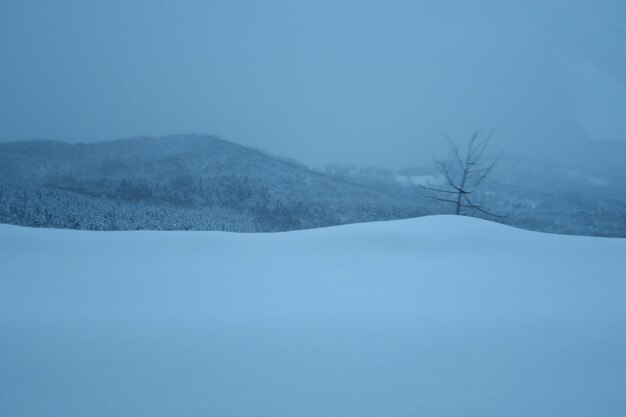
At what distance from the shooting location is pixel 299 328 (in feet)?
6.77

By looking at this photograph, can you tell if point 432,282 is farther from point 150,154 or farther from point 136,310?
point 150,154

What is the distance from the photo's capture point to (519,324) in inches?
86.3

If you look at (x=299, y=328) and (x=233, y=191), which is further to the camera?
(x=233, y=191)

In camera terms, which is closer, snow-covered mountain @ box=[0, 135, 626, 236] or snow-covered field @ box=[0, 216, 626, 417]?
snow-covered field @ box=[0, 216, 626, 417]

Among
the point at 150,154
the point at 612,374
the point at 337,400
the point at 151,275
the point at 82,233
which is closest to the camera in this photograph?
the point at 337,400

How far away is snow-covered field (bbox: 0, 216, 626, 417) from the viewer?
1532mm

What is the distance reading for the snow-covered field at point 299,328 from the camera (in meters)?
1.53

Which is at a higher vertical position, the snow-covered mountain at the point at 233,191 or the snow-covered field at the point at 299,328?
the snow-covered mountain at the point at 233,191

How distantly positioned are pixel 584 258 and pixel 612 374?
7.38 feet

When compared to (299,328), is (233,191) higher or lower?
higher

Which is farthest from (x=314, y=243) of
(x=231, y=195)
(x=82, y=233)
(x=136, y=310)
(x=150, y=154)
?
(x=150, y=154)

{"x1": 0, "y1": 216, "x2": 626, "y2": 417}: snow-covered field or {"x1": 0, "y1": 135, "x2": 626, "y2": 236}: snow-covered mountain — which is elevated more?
{"x1": 0, "y1": 135, "x2": 626, "y2": 236}: snow-covered mountain

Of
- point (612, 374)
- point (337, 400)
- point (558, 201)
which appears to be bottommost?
point (337, 400)

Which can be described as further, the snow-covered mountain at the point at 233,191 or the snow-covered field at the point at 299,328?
the snow-covered mountain at the point at 233,191
